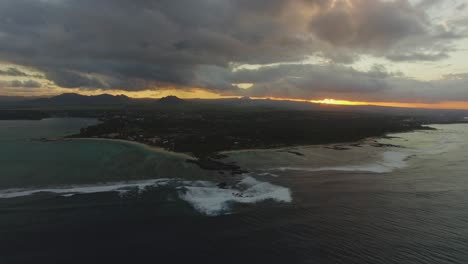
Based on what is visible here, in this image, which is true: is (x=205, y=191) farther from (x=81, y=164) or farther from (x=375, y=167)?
(x=375, y=167)

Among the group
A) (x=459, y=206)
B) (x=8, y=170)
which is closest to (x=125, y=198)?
(x=8, y=170)

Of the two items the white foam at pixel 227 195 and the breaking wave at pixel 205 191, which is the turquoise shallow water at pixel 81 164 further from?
the white foam at pixel 227 195

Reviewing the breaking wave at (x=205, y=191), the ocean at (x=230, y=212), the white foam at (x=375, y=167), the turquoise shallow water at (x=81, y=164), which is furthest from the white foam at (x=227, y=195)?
the white foam at (x=375, y=167)

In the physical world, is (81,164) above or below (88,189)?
above

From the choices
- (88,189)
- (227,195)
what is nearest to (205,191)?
(227,195)

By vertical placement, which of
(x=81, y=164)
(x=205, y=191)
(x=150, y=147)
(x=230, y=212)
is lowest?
(x=230, y=212)
